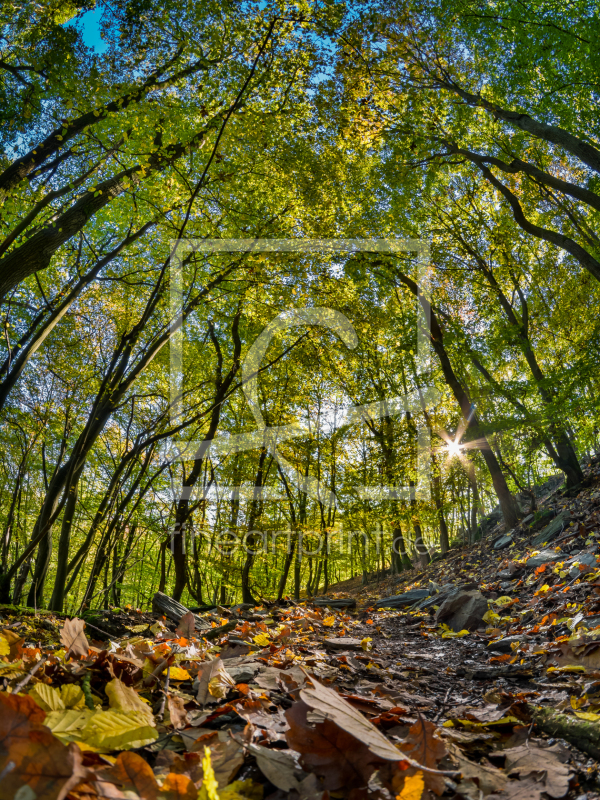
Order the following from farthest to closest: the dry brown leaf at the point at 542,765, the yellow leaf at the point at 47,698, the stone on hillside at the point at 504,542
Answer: the stone on hillside at the point at 504,542
the yellow leaf at the point at 47,698
the dry brown leaf at the point at 542,765

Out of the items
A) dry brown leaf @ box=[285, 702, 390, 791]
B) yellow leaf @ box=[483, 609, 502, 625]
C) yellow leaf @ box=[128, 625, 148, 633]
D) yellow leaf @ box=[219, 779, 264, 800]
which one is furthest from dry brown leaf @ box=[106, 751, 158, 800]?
yellow leaf @ box=[483, 609, 502, 625]

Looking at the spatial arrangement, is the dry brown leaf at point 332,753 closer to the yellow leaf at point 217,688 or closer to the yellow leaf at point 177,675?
the yellow leaf at point 217,688

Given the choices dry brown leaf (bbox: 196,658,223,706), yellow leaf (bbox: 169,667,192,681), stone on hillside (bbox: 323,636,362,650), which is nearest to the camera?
dry brown leaf (bbox: 196,658,223,706)

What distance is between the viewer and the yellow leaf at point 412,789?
779mm

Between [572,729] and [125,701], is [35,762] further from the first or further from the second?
[572,729]

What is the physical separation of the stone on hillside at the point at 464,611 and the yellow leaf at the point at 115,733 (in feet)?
13.1

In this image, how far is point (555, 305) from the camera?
49.4ft

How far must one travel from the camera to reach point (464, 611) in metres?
4.38

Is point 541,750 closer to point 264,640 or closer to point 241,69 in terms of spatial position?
point 264,640

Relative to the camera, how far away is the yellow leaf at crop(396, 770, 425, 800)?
0.78 meters

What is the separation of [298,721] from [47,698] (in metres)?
0.66

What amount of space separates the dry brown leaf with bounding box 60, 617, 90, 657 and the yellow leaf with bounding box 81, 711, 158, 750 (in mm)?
793

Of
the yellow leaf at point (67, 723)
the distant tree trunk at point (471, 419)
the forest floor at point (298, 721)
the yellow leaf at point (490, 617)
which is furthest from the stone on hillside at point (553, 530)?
the yellow leaf at point (67, 723)

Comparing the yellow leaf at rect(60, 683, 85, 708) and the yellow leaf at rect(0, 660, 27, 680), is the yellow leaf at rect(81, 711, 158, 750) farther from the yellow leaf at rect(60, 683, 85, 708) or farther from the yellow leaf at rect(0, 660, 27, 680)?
the yellow leaf at rect(0, 660, 27, 680)
